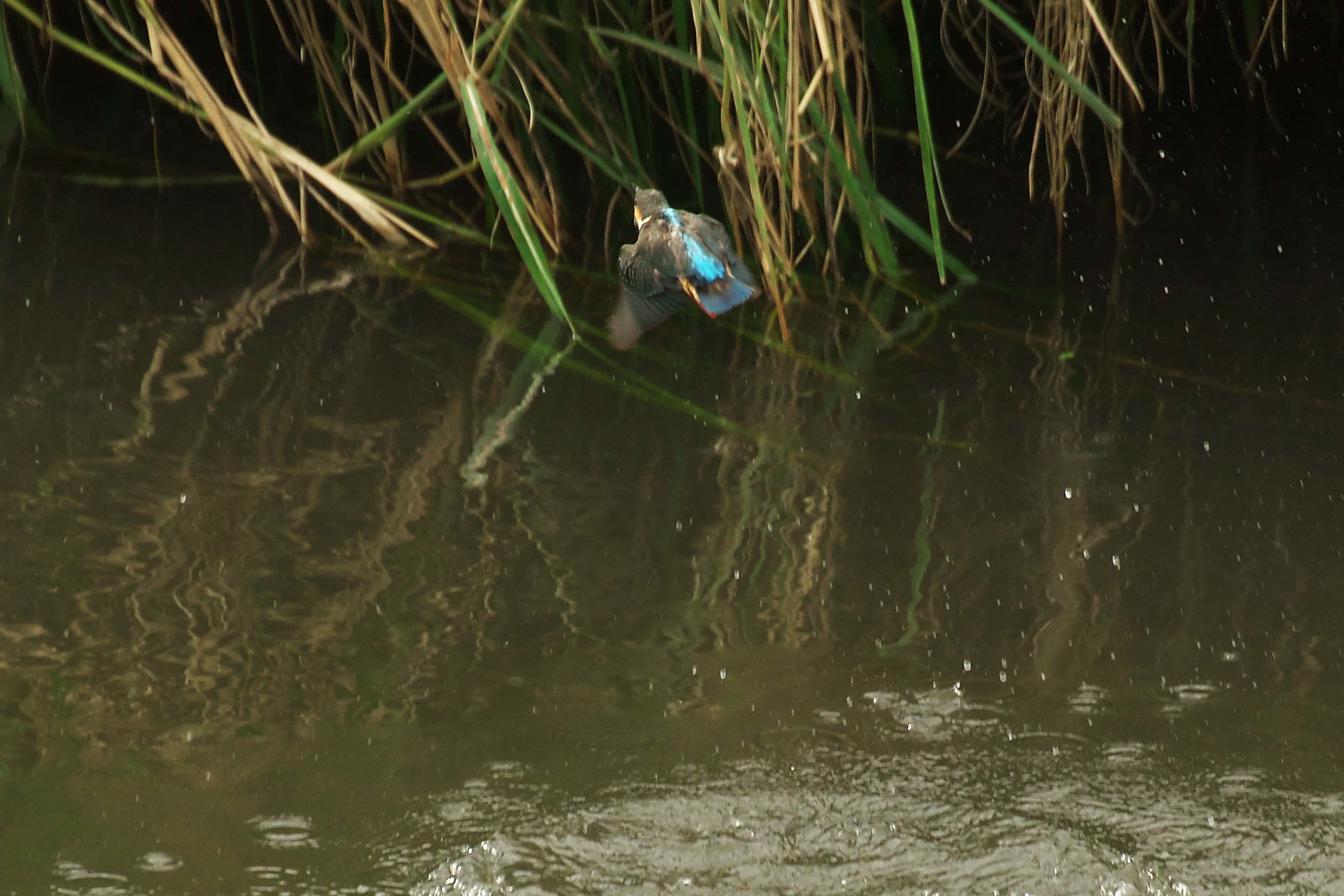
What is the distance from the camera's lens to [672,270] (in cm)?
202

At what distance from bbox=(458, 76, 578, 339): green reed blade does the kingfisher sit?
27 cm

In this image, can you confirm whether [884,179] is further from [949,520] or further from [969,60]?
[949,520]

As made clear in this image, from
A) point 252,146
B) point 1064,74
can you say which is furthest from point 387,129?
point 1064,74

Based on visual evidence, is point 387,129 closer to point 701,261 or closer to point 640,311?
point 640,311

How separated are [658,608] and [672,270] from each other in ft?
1.54

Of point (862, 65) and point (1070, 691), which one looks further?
point (862, 65)

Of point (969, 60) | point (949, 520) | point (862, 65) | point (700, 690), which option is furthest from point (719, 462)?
point (969, 60)

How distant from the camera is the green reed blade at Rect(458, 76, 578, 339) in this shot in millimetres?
2381

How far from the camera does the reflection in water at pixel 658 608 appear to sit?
149cm

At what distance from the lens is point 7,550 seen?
1.96m

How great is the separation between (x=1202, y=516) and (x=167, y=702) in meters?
1.37

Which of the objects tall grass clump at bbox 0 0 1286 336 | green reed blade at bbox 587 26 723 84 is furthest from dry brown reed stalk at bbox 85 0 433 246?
green reed blade at bbox 587 26 723 84

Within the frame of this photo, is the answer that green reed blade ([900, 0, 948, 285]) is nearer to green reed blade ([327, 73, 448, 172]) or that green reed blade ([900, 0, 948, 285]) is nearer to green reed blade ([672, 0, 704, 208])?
green reed blade ([672, 0, 704, 208])

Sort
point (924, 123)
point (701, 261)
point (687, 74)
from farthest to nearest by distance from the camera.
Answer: point (687, 74), point (924, 123), point (701, 261)
